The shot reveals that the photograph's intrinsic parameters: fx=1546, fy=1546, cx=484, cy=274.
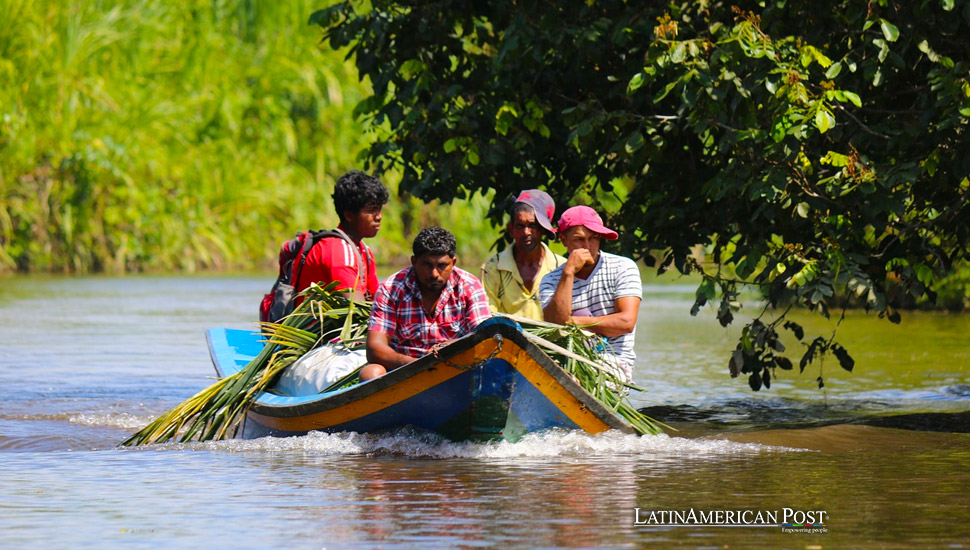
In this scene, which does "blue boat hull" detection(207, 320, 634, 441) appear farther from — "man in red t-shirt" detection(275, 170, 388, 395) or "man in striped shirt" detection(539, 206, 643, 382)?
"man in striped shirt" detection(539, 206, 643, 382)

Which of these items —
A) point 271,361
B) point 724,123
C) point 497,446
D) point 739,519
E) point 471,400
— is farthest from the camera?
point 724,123

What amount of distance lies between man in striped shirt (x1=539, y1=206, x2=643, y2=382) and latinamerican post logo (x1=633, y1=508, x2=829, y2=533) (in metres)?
1.90

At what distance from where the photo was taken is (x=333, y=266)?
846 centimetres

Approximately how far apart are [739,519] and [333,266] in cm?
320

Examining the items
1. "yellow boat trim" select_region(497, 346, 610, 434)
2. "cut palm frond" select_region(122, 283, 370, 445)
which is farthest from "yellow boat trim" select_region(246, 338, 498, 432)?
"cut palm frond" select_region(122, 283, 370, 445)

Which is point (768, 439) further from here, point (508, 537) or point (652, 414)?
point (508, 537)

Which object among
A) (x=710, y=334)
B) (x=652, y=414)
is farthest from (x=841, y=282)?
(x=710, y=334)

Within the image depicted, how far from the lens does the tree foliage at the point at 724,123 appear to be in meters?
8.41

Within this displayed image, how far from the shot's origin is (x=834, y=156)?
27.5 feet

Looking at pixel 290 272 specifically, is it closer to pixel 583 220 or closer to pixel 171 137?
pixel 583 220

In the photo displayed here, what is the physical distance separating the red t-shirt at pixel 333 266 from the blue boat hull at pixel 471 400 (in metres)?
0.78

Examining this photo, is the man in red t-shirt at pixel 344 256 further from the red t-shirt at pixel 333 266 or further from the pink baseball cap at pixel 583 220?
the pink baseball cap at pixel 583 220

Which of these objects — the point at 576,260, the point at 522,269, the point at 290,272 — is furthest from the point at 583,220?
the point at 290,272

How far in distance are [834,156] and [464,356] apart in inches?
101
